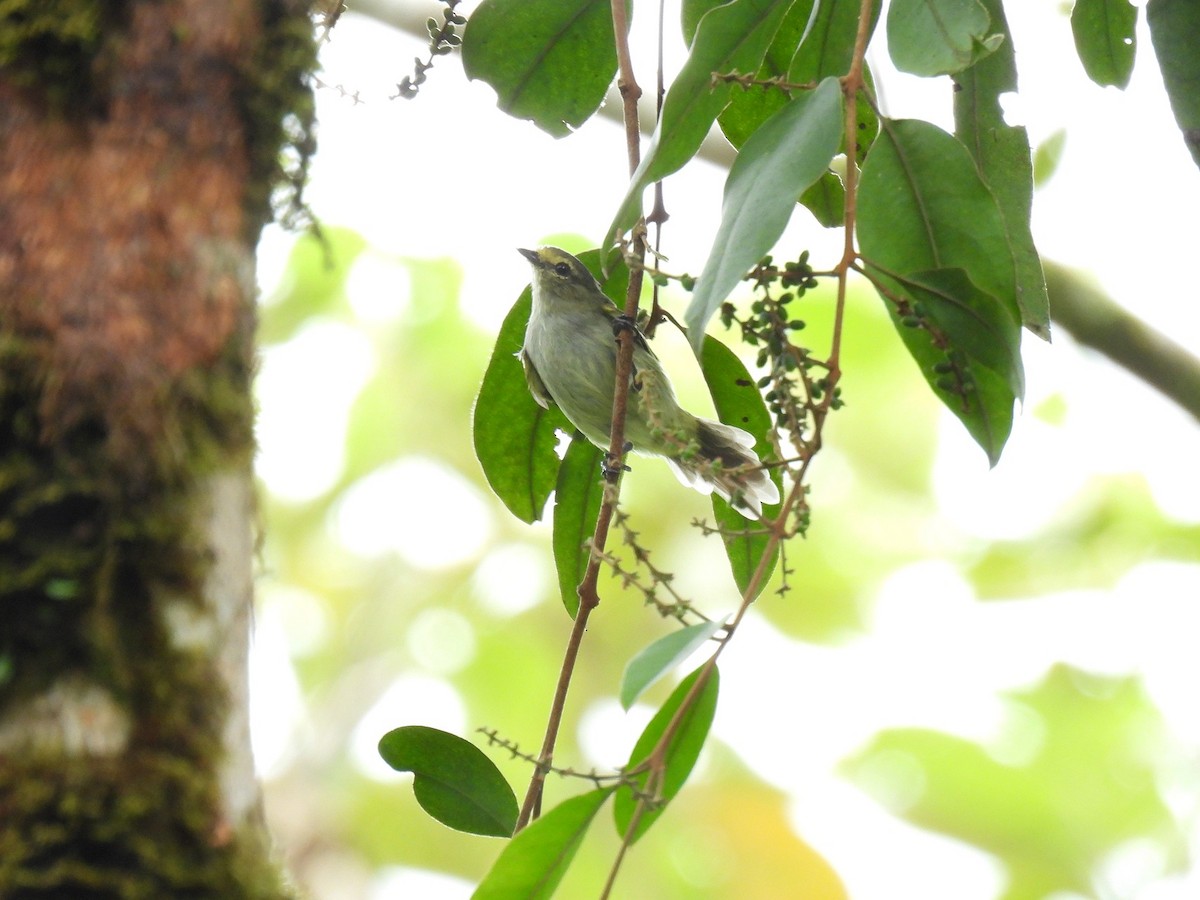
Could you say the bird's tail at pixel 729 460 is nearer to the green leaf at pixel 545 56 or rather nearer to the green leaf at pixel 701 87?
the green leaf at pixel 545 56

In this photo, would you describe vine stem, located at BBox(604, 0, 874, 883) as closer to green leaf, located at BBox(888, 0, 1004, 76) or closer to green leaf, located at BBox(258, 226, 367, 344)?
green leaf, located at BBox(888, 0, 1004, 76)

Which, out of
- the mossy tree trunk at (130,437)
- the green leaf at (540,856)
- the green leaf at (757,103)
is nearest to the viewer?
the mossy tree trunk at (130,437)

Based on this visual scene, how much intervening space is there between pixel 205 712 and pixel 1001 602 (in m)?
6.49

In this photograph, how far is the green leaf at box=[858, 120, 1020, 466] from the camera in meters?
1.78

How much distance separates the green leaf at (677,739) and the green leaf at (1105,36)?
145cm

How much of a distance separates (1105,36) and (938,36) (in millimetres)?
804

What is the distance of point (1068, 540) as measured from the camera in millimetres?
7082

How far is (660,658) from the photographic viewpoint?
59.0 inches

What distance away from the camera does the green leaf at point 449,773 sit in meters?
1.92

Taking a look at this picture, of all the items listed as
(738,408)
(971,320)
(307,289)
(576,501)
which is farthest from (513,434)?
(307,289)

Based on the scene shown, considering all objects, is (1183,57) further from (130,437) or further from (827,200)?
(130,437)

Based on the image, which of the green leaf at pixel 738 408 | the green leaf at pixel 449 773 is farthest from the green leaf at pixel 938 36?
the green leaf at pixel 449 773

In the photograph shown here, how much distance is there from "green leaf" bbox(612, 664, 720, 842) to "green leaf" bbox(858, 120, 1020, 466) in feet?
1.86

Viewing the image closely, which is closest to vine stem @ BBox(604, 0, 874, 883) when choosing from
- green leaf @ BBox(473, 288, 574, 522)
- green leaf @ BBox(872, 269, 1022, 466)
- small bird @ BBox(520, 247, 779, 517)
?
green leaf @ BBox(872, 269, 1022, 466)
